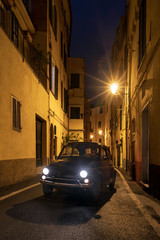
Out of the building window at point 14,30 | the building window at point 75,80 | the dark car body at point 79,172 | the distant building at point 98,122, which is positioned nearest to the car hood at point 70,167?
the dark car body at point 79,172

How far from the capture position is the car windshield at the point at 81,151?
780 cm

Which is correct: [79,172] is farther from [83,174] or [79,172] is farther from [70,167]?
[70,167]

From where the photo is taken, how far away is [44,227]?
13.8ft

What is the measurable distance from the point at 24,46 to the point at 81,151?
25.6 ft

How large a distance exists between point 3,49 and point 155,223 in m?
7.48

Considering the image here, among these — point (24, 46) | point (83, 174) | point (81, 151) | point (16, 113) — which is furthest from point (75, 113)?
point (83, 174)

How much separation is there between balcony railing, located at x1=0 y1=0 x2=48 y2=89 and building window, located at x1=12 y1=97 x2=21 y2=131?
103 inches

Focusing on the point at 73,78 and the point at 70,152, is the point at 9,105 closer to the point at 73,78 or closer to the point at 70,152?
the point at 70,152

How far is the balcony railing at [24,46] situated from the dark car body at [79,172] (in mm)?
6256

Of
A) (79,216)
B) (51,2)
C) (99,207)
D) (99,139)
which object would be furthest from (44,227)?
(99,139)

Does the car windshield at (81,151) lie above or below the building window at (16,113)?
below

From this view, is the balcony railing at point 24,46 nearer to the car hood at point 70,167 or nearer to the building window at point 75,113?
the car hood at point 70,167

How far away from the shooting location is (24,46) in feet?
43.0

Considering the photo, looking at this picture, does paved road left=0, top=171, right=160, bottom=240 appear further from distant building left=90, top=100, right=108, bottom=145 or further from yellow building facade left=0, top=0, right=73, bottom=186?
distant building left=90, top=100, right=108, bottom=145
